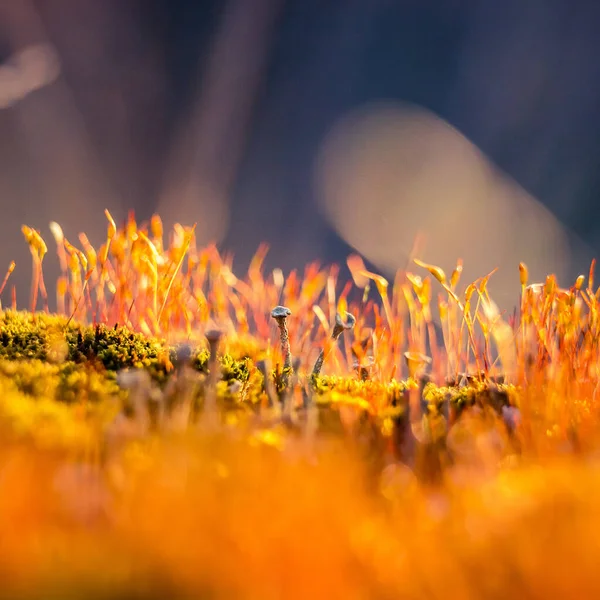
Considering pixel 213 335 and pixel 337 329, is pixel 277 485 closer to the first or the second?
pixel 213 335

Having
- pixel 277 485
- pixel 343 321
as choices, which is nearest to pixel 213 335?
pixel 277 485

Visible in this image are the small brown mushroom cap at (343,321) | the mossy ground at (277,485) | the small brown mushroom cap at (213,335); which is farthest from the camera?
the small brown mushroom cap at (343,321)

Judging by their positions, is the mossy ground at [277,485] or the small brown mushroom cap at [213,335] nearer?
the mossy ground at [277,485]

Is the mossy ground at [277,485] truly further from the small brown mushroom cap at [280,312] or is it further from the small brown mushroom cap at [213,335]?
the small brown mushroom cap at [280,312]

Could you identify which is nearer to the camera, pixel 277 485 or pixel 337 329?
pixel 277 485

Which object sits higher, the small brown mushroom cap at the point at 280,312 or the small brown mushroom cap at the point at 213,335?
the small brown mushroom cap at the point at 280,312

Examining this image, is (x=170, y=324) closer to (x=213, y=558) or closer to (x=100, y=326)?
(x=100, y=326)

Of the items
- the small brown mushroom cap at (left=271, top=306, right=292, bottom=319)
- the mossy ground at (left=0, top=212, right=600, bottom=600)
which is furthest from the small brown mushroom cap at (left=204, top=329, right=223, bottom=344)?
the small brown mushroom cap at (left=271, top=306, right=292, bottom=319)

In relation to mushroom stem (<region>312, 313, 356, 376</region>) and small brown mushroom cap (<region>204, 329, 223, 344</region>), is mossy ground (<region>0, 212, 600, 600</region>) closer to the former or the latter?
small brown mushroom cap (<region>204, 329, 223, 344</region>)

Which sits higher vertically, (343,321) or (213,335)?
(343,321)

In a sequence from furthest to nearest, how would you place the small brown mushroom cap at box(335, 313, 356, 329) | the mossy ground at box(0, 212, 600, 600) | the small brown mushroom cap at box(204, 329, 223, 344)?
the small brown mushroom cap at box(335, 313, 356, 329) → the small brown mushroom cap at box(204, 329, 223, 344) → the mossy ground at box(0, 212, 600, 600)

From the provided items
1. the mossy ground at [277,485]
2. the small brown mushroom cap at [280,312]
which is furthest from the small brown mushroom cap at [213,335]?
the small brown mushroom cap at [280,312]

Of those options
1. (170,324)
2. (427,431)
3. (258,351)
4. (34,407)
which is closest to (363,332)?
(258,351)
